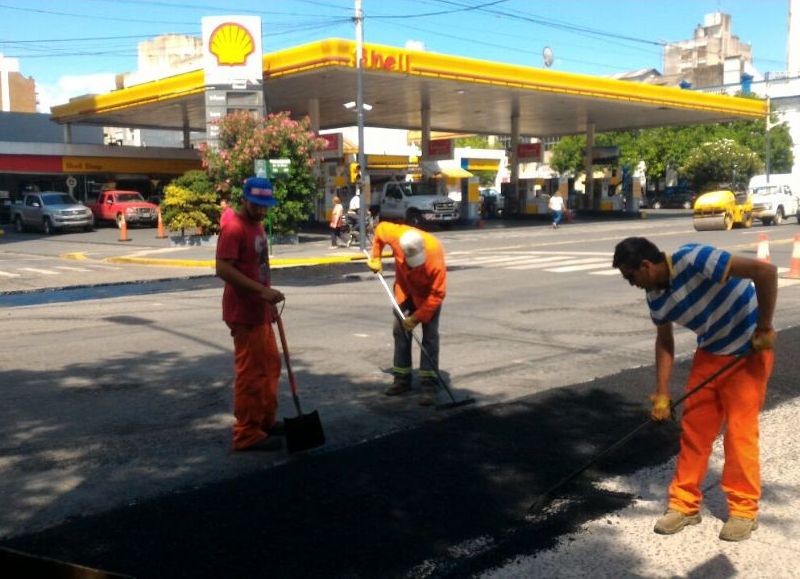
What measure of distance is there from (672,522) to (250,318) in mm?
2871

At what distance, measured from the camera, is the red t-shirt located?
5.62 metres

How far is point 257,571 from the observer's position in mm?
3850

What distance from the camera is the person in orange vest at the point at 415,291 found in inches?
265

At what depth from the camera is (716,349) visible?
4160 millimetres

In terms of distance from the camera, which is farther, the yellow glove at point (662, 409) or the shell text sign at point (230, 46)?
the shell text sign at point (230, 46)

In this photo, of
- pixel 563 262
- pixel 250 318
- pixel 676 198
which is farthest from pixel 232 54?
pixel 676 198

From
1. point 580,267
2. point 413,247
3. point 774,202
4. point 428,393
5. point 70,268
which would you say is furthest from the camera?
point 774,202

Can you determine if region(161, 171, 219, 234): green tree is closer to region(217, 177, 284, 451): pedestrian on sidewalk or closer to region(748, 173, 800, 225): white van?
region(748, 173, 800, 225): white van

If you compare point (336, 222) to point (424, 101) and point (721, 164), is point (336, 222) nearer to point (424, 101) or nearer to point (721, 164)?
point (424, 101)

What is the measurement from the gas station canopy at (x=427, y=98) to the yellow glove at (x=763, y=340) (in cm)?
2496

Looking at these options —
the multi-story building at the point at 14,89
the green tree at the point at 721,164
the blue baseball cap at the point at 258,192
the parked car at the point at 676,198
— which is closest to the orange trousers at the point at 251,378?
the blue baseball cap at the point at 258,192

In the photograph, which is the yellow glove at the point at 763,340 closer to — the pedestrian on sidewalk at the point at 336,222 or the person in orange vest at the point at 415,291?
the person in orange vest at the point at 415,291

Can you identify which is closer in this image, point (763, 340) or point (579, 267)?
point (763, 340)

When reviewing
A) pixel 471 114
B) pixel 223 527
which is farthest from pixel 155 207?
pixel 223 527
